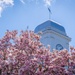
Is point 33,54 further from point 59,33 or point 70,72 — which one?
point 59,33

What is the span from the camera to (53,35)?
128 ft

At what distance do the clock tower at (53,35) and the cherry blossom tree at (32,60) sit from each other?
960 inches

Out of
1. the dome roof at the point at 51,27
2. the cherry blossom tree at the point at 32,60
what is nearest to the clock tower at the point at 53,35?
the dome roof at the point at 51,27

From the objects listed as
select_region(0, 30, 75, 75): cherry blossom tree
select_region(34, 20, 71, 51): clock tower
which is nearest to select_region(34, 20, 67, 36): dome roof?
select_region(34, 20, 71, 51): clock tower

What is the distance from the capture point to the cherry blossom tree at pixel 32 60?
12078 mm

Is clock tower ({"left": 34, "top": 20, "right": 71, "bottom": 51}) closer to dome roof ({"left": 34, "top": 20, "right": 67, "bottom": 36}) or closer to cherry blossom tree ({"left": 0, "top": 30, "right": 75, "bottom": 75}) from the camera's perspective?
dome roof ({"left": 34, "top": 20, "right": 67, "bottom": 36})

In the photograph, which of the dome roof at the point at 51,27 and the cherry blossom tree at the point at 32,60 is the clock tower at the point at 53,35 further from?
the cherry blossom tree at the point at 32,60

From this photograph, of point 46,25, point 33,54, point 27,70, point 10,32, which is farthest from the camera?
point 46,25

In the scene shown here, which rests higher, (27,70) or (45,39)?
(45,39)

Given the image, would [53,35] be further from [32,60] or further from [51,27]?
[32,60]

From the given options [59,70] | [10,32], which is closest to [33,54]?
[59,70]

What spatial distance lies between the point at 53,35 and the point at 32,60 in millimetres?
27206

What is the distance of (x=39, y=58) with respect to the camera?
40.5 ft

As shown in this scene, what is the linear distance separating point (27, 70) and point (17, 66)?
711 mm
